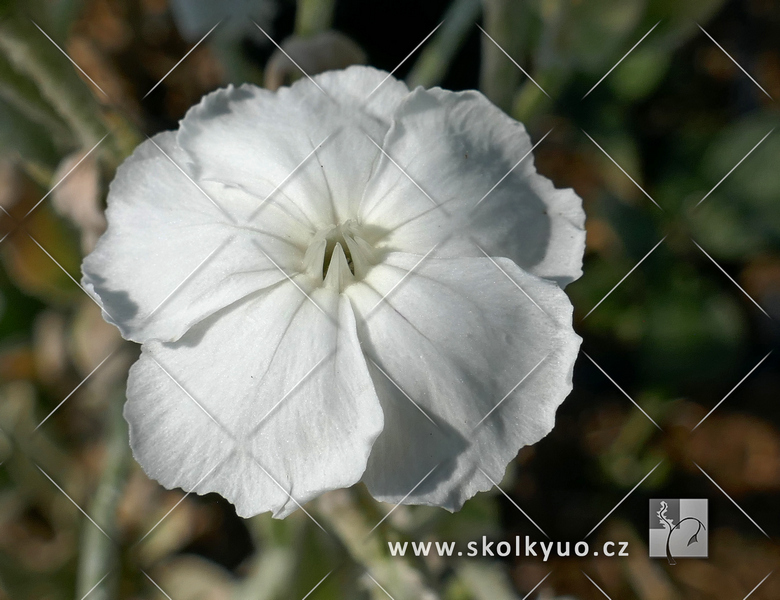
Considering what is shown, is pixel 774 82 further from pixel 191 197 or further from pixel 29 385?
pixel 29 385

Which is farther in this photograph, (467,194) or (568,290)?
(568,290)

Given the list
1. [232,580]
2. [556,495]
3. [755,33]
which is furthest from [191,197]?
[755,33]

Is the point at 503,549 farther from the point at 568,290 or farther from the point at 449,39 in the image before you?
the point at 449,39

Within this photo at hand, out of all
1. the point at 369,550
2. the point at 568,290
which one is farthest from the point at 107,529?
the point at 568,290

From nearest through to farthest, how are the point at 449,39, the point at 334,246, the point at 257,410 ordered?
the point at 257,410
the point at 334,246
the point at 449,39

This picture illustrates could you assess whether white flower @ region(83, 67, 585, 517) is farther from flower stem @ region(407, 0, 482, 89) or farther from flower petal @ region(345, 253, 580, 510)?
flower stem @ region(407, 0, 482, 89)

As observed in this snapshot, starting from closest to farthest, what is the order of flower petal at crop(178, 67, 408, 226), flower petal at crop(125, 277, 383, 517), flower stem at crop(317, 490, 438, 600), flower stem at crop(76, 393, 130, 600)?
1. flower petal at crop(125, 277, 383, 517)
2. flower petal at crop(178, 67, 408, 226)
3. flower stem at crop(317, 490, 438, 600)
4. flower stem at crop(76, 393, 130, 600)

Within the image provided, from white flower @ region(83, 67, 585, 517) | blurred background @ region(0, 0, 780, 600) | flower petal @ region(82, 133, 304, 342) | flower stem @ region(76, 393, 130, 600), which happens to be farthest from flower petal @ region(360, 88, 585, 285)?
flower stem @ region(76, 393, 130, 600)

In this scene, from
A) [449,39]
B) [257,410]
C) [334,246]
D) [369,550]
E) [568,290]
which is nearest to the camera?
[257,410]
